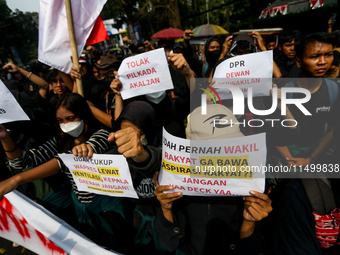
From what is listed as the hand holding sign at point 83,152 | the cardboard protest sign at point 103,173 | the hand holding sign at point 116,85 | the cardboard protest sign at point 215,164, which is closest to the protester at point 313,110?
the cardboard protest sign at point 215,164

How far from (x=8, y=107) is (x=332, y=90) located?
293 cm

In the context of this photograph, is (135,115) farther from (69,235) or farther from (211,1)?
(211,1)

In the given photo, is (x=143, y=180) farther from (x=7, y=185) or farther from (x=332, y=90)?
(x=332, y=90)

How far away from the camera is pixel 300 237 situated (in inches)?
50.4

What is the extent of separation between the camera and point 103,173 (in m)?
1.51

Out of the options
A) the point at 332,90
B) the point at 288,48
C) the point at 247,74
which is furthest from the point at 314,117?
the point at 288,48

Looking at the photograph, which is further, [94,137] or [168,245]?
[94,137]

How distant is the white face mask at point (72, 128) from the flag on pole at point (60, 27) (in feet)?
3.05

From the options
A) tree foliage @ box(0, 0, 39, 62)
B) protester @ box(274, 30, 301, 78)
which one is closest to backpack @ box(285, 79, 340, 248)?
protester @ box(274, 30, 301, 78)

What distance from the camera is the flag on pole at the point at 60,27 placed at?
7.47ft

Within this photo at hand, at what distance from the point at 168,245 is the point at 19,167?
4.95ft

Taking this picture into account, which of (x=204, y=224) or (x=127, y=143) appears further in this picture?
(x=204, y=224)

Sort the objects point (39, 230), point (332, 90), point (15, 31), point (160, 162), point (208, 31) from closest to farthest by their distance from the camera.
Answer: point (160, 162) → point (39, 230) → point (332, 90) → point (208, 31) → point (15, 31)

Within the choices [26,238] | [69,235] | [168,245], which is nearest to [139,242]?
[69,235]
